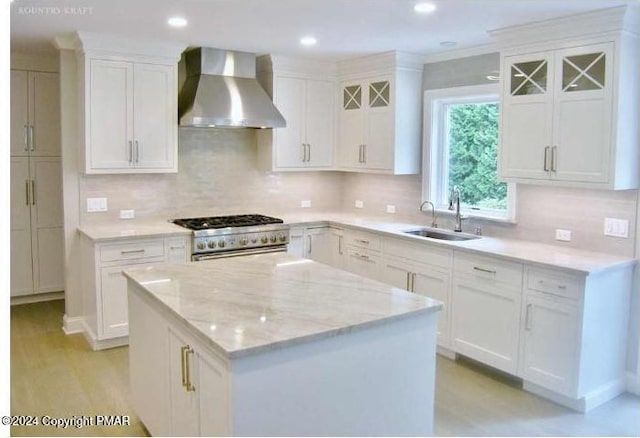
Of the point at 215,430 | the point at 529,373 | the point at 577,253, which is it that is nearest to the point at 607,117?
the point at 577,253

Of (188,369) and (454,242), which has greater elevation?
(454,242)

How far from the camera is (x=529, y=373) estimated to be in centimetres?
377

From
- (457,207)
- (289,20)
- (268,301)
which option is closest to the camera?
A: (268,301)

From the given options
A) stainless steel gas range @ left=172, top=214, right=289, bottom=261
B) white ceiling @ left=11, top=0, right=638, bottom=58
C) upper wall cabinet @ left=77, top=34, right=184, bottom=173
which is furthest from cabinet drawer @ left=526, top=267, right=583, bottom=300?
upper wall cabinet @ left=77, top=34, right=184, bottom=173

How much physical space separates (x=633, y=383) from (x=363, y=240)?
2.35 m

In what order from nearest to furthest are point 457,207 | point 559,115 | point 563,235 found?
point 559,115
point 563,235
point 457,207

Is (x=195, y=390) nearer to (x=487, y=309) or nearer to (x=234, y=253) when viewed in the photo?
(x=487, y=309)

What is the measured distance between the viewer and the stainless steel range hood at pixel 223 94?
4.88 metres

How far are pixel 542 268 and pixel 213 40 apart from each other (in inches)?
123

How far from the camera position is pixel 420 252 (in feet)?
14.8

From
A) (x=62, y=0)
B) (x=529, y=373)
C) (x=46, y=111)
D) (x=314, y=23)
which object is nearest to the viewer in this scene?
(x=62, y=0)

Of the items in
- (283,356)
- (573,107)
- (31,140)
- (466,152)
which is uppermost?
(573,107)

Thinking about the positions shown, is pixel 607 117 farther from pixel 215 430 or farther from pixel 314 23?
pixel 215 430

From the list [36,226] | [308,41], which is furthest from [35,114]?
[308,41]
